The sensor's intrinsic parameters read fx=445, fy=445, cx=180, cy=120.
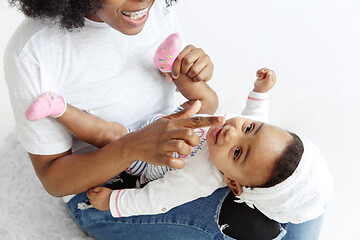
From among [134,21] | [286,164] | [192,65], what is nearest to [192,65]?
[192,65]

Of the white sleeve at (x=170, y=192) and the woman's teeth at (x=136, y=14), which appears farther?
the white sleeve at (x=170, y=192)

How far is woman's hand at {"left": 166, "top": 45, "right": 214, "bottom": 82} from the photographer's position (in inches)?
43.8

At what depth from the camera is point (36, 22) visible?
979 millimetres

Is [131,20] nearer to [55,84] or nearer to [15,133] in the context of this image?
[55,84]

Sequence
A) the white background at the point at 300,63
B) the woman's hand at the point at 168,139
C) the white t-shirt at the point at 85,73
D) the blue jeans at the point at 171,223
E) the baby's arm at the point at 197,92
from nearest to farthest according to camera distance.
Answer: the woman's hand at the point at 168,139 → the white t-shirt at the point at 85,73 → the blue jeans at the point at 171,223 → the baby's arm at the point at 197,92 → the white background at the point at 300,63

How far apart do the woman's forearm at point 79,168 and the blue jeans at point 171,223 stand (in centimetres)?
13

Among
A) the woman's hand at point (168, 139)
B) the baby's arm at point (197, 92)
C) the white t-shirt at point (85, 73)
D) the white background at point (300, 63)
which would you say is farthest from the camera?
the white background at point (300, 63)

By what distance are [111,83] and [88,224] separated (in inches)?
15.5

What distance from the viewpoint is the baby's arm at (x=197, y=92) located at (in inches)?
48.2

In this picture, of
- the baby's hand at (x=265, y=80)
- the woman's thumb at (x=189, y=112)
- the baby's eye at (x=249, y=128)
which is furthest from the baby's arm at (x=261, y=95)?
the woman's thumb at (x=189, y=112)

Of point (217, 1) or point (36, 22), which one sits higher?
point (36, 22)

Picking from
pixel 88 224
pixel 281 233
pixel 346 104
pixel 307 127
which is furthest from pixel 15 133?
pixel 346 104

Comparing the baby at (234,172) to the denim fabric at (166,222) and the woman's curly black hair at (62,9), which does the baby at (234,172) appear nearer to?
the denim fabric at (166,222)

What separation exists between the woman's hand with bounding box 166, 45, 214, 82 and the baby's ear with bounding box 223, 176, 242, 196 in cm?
27
